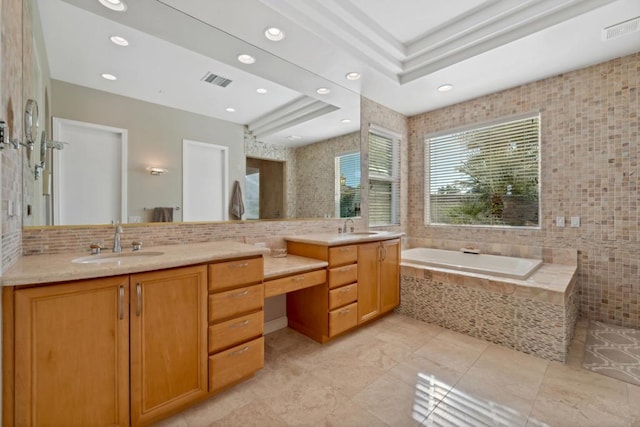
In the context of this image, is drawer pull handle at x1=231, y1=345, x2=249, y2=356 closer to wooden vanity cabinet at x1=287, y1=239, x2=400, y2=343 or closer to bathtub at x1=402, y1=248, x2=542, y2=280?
wooden vanity cabinet at x1=287, y1=239, x2=400, y2=343

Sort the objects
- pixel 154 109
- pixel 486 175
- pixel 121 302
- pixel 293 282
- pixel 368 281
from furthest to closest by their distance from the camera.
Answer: pixel 486 175 → pixel 368 281 → pixel 293 282 → pixel 154 109 → pixel 121 302

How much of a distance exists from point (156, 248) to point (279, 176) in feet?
4.01

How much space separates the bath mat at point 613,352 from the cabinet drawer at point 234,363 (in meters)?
2.36

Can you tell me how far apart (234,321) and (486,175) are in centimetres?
341

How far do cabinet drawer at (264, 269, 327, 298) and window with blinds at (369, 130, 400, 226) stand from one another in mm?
1595

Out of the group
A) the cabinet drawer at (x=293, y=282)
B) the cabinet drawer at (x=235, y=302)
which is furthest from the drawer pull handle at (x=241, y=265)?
the cabinet drawer at (x=293, y=282)

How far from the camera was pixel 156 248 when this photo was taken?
190 centimetres

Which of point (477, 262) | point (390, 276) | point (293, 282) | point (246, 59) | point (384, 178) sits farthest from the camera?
point (384, 178)

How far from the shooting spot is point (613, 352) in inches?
86.7

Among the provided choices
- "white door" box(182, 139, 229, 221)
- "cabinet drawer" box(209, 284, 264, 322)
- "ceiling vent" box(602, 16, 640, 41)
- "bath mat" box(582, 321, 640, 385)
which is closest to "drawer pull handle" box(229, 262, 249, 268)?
"cabinet drawer" box(209, 284, 264, 322)

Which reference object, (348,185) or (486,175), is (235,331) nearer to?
(348,185)

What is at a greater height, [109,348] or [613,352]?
[109,348]

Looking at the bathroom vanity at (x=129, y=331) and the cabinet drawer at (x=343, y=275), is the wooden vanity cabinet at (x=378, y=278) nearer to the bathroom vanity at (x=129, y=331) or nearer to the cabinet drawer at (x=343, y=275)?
the cabinet drawer at (x=343, y=275)

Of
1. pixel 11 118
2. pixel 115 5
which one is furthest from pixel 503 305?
pixel 115 5
